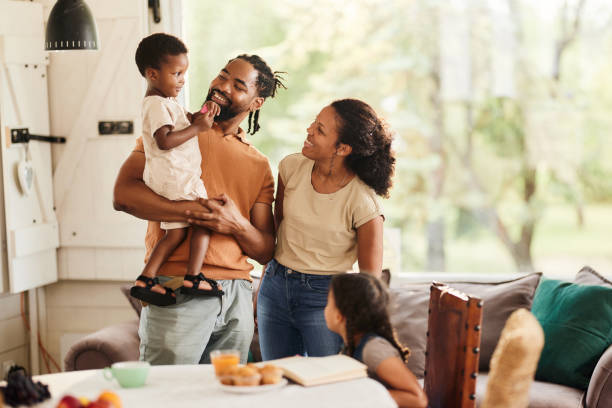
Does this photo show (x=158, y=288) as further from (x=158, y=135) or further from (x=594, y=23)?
(x=594, y=23)

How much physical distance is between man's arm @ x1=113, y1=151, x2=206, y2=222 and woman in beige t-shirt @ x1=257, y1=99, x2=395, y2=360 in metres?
0.33

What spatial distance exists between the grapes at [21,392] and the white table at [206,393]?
31mm

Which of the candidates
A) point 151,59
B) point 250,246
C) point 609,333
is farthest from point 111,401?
point 609,333

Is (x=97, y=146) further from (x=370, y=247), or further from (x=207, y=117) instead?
(x=370, y=247)

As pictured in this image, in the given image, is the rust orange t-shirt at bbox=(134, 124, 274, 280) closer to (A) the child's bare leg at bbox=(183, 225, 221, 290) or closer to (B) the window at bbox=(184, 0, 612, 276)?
(A) the child's bare leg at bbox=(183, 225, 221, 290)

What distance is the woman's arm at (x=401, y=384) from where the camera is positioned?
1.80 meters

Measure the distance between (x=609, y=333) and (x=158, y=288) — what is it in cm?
202

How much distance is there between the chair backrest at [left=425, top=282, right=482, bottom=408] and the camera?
6.20ft

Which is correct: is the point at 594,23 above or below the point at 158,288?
above

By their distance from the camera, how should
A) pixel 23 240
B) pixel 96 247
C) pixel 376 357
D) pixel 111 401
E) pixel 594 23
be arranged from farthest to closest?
1. pixel 594 23
2. pixel 96 247
3. pixel 23 240
4. pixel 376 357
5. pixel 111 401

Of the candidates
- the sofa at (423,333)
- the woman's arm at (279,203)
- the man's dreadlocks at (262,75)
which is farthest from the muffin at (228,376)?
the sofa at (423,333)

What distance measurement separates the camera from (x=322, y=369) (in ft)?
5.81

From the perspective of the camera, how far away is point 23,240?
3.68m

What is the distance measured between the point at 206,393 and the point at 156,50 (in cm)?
116
